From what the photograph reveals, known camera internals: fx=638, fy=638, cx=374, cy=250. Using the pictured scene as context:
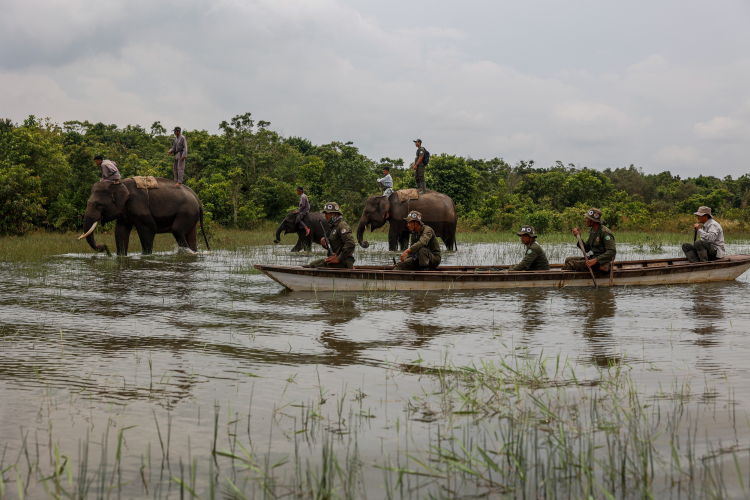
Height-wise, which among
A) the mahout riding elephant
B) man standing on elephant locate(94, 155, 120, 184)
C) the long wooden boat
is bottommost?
the long wooden boat

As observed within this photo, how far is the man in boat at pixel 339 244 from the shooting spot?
1063 cm

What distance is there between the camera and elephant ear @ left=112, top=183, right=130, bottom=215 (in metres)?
15.6

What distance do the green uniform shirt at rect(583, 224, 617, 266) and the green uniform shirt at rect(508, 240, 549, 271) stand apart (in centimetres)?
74

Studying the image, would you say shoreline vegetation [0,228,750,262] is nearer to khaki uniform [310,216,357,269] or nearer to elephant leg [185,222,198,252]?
elephant leg [185,222,198,252]

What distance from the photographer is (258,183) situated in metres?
30.2

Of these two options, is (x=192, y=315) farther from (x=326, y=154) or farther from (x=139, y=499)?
(x=326, y=154)

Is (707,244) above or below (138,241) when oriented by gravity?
below

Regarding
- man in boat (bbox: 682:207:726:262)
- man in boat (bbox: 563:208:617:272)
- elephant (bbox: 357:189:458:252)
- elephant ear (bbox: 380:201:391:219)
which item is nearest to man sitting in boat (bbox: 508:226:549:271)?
man in boat (bbox: 563:208:617:272)

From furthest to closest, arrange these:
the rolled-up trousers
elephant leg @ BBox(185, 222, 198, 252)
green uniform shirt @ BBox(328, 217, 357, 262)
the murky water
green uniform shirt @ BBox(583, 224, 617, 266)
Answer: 1. elephant leg @ BBox(185, 222, 198, 252)
2. the rolled-up trousers
3. green uniform shirt @ BBox(328, 217, 357, 262)
4. green uniform shirt @ BBox(583, 224, 617, 266)
5. the murky water

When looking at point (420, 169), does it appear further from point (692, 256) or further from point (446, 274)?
point (446, 274)

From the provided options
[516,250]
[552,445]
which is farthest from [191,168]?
[552,445]

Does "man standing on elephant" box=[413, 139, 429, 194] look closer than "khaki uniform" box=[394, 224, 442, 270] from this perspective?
No

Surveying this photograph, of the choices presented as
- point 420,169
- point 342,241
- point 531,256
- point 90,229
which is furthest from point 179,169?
point 531,256

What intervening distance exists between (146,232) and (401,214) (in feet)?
22.9
